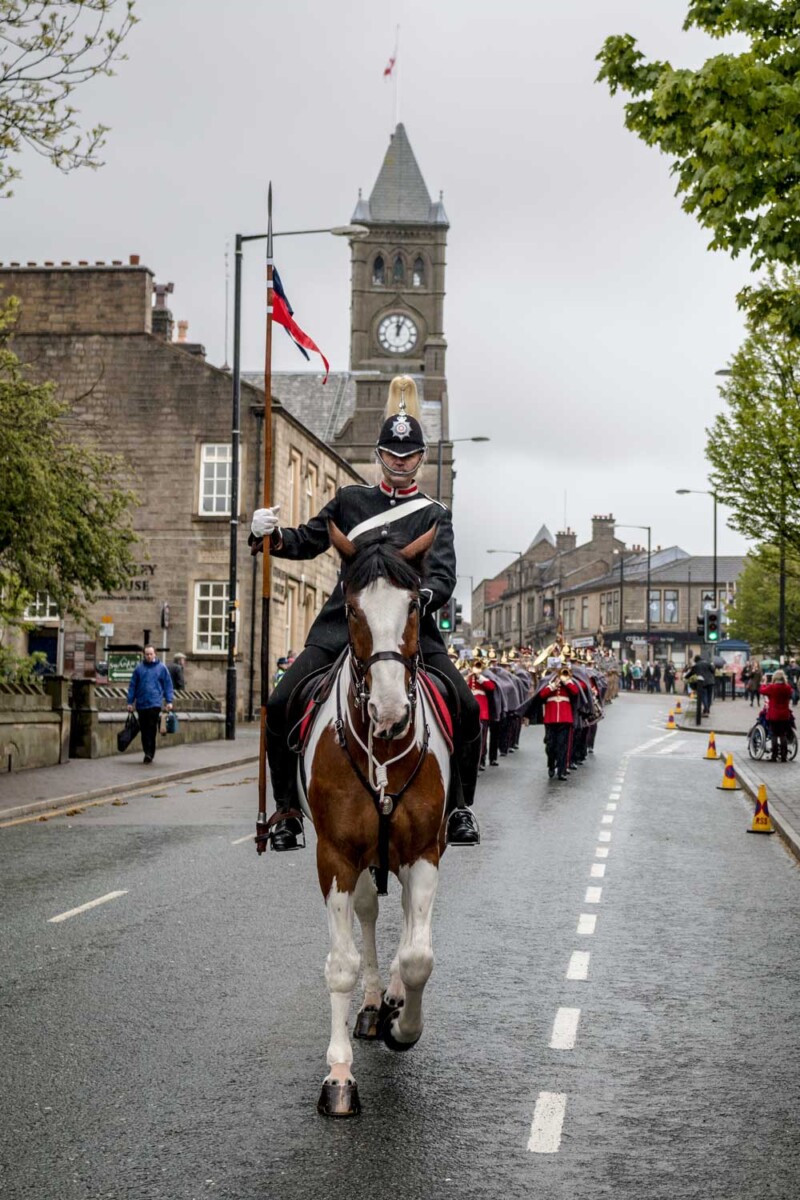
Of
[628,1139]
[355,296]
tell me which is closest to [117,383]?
[628,1139]

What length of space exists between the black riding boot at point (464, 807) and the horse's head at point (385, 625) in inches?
44.7

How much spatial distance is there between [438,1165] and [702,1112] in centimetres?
124

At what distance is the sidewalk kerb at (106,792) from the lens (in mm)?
16505

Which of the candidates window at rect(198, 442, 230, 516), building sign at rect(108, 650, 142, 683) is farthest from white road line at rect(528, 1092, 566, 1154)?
window at rect(198, 442, 230, 516)

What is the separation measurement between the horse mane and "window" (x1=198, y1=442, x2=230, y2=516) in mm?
37146

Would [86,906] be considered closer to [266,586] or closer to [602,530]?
[266,586]

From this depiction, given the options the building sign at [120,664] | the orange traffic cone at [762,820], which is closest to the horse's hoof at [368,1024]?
the orange traffic cone at [762,820]

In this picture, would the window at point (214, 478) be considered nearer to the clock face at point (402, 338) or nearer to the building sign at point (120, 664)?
the building sign at point (120, 664)

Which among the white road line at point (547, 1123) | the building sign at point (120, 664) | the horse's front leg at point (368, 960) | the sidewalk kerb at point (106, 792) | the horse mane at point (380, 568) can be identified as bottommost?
the sidewalk kerb at point (106, 792)

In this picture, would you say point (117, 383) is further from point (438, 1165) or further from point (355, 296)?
point (355, 296)

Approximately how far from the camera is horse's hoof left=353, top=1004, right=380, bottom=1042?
21.4 ft

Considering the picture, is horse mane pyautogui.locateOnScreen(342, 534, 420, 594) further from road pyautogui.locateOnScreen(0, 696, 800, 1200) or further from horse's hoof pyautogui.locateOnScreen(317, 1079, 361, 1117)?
road pyautogui.locateOnScreen(0, 696, 800, 1200)

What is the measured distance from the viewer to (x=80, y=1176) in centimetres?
469

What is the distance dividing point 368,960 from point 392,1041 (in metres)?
0.61
